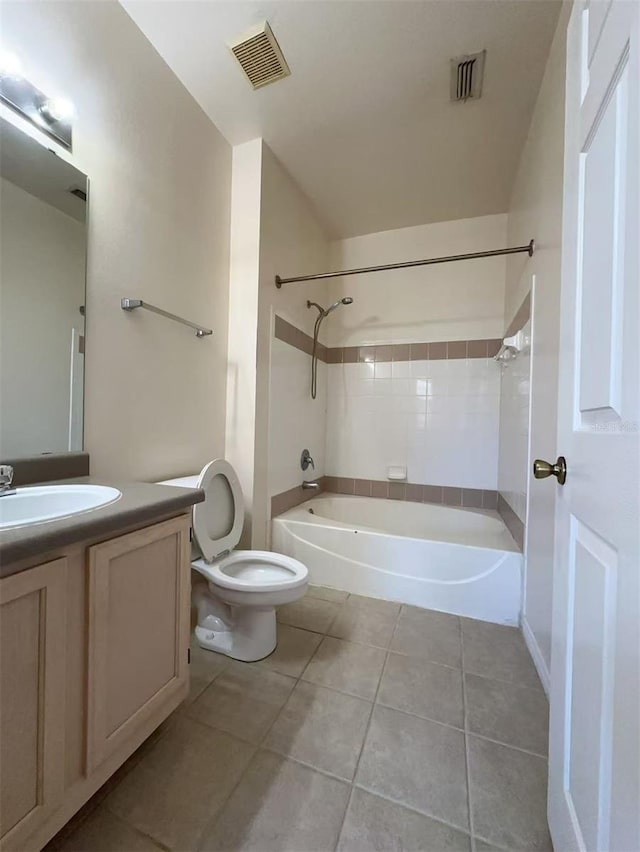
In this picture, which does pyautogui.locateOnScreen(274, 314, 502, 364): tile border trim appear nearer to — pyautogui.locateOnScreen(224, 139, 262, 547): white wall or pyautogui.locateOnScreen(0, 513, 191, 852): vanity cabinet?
pyautogui.locateOnScreen(224, 139, 262, 547): white wall

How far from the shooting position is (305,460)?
2.55 meters

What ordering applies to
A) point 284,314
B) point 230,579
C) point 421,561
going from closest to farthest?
1. point 230,579
2. point 421,561
3. point 284,314

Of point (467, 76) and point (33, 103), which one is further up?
point (467, 76)

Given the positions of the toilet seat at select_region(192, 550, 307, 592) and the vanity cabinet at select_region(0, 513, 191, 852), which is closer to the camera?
the vanity cabinet at select_region(0, 513, 191, 852)

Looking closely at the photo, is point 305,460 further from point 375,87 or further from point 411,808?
point 375,87

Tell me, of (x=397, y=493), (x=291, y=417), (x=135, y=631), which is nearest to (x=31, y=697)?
(x=135, y=631)

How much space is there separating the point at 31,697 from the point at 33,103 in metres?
1.62

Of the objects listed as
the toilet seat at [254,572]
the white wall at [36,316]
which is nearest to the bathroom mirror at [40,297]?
the white wall at [36,316]

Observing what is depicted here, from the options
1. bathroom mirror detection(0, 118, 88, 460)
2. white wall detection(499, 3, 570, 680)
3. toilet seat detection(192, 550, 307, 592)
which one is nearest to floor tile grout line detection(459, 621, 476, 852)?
white wall detection(499, 3, 570, 680)

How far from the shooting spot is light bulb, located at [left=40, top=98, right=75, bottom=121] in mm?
1092

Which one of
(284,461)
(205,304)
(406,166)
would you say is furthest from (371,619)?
(406,166)

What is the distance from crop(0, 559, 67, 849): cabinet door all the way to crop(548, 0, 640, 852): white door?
0.96 m

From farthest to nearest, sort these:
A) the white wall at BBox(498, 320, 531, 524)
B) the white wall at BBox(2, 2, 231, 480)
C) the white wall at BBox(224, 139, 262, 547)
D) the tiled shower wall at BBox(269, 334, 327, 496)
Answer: the tiled shower wall at BBox(269, 334, 327, 496) < the white wall at BBox(224, 139, 262, 547) < the white wall at BBox(498, 320, 531, 524) < the white wall at BBox(2, 2, 231, 480)

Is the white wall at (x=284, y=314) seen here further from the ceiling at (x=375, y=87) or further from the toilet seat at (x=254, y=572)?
the toilet seat at (x=254, y=572)
